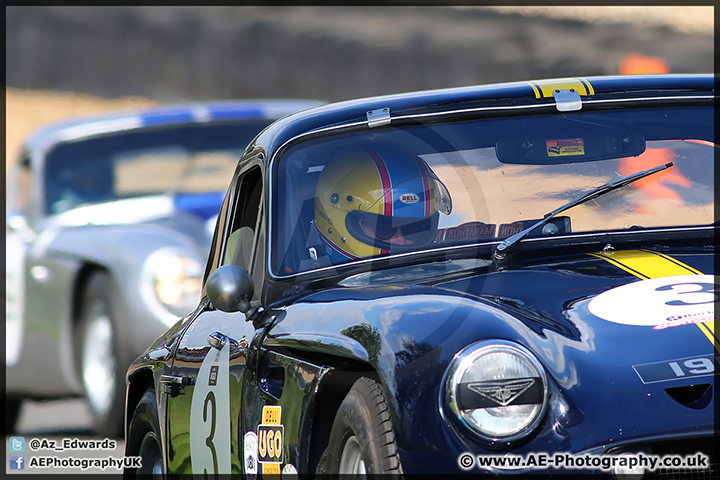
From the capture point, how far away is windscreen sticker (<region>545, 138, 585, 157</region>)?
3582mm

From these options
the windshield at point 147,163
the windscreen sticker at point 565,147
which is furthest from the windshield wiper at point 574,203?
the windshield at point 147,163

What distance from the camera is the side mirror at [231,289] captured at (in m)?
3.45

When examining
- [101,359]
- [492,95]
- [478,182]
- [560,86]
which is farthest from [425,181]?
[101,359]

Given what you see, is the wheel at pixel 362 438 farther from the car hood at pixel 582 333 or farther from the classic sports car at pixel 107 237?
the classic sports car at pixel 107 237

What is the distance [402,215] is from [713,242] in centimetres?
94

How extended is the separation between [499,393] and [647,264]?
811mm

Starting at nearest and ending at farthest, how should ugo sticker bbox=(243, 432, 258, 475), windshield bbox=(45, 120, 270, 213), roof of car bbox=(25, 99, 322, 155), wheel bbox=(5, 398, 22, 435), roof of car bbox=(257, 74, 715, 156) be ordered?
ugo sticker bbox=(243, 432, 258, 475) → roof of car bbox=(257, 74, 715, 156) → wheel bbox=(5, 398, 22, 435) → windshield bbox=(45, 120, 270, 213) → roof of car bbox=(25, 99, 322, 155)

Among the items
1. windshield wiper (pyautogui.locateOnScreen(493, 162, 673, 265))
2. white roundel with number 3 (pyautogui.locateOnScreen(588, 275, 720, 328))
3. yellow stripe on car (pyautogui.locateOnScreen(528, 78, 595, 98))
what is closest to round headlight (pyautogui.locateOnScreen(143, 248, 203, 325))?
yellow stripe on car (pyautogui.locateOnScreen(528, 78, 595, 98))

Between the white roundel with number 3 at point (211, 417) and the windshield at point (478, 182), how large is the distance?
38 centimetres

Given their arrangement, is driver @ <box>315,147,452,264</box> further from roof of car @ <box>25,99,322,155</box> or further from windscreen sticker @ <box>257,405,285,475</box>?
roof of car @ <box>25,99,322,155</box>

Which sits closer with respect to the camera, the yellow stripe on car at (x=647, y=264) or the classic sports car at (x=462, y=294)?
the classic sports car at (x=462, y=294)

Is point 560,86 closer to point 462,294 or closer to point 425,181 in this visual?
point 425,181

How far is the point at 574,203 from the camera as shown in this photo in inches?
135

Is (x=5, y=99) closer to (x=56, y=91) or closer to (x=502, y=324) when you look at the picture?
(x=56, y=91)
